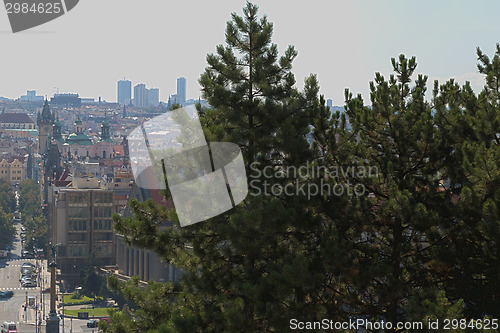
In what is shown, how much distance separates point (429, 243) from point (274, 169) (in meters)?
2.59

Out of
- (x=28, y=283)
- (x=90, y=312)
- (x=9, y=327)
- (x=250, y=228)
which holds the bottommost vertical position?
(x=9, y=327)

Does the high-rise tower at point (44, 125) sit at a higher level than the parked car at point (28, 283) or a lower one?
higher

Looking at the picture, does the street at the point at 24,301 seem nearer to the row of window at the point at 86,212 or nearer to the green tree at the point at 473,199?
the row of window at the point at 86,212

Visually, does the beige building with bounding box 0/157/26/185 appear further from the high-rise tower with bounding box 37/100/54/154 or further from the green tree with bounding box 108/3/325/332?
the green tree with bounding box 108/3/325/332

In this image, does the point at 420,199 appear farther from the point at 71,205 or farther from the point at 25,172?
the point at 25,172

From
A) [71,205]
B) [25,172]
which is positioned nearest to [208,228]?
[71,205]

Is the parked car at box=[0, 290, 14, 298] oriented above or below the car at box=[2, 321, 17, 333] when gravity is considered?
above

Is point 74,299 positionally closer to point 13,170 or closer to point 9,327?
point 9,327

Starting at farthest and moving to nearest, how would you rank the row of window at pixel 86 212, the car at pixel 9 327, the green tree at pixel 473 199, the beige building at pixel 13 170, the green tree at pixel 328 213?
the beige building at pixel 13 170 < the row of window at pixel 86 212 < the car at pixel 9 327 < the green tree at pixel 328 213 < the green tree at pixel 473 199

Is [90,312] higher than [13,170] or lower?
lower

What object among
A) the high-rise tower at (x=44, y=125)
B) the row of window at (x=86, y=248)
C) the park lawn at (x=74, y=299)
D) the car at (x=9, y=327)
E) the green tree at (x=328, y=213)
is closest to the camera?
the green tree at (x=328, y=213)

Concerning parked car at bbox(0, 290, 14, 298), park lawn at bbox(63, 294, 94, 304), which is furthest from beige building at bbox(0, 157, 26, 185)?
park lawn at bbox(63, 294, 94, 304)

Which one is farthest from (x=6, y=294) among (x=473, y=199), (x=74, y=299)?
(x=473, y=199)

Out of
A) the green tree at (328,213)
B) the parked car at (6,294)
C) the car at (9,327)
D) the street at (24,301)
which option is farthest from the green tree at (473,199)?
the parked car at (6,294)
